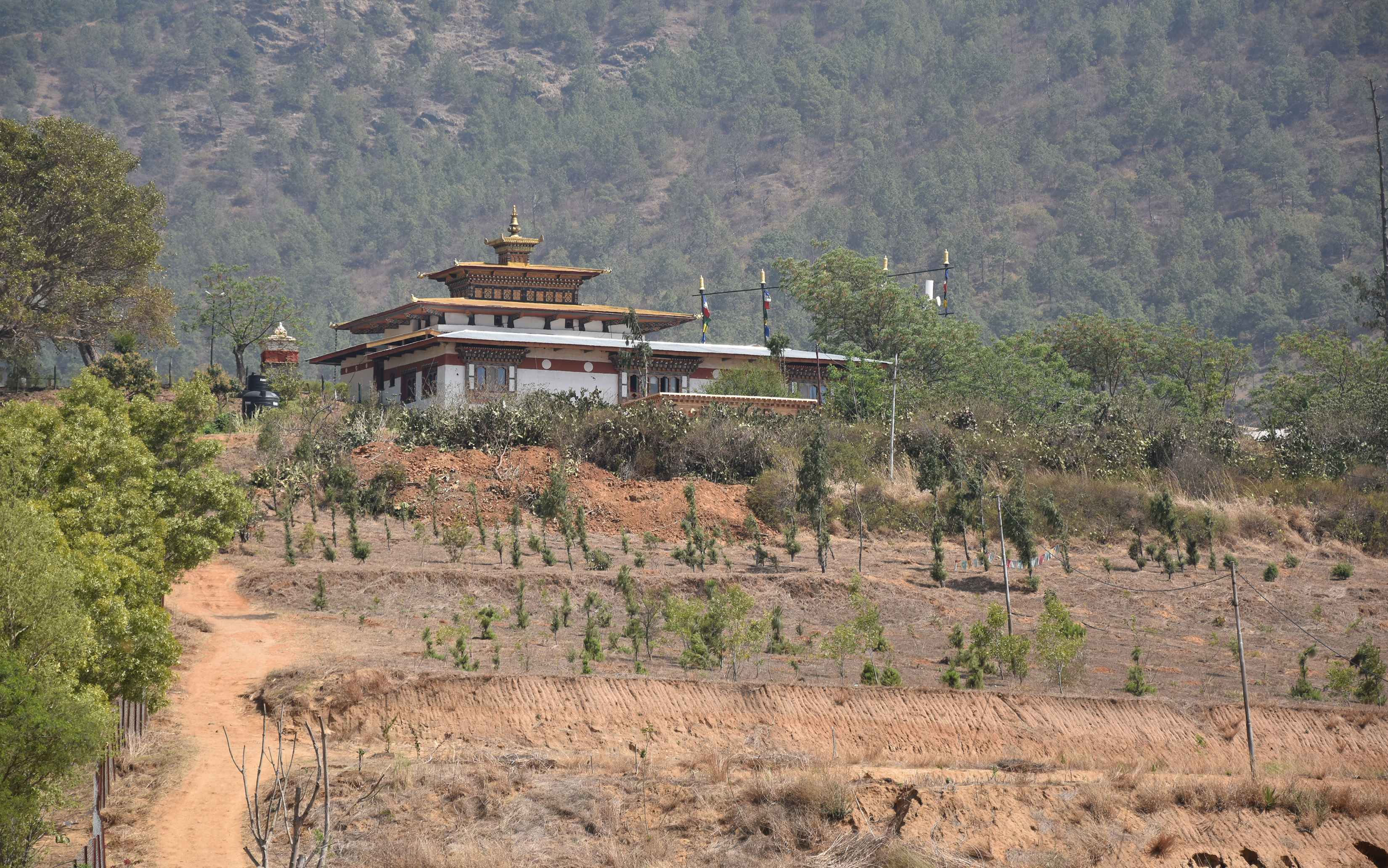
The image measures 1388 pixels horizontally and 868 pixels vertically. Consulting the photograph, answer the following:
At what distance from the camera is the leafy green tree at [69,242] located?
55.5 meters

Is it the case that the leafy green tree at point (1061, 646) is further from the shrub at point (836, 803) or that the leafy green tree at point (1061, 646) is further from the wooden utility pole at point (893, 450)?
the wooden utility pole at point (893, 450)

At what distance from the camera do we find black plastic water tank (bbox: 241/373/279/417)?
51.8 m

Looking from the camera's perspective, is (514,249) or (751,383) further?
(514,249)

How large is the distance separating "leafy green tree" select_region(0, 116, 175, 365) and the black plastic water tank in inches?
358

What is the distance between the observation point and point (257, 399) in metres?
51.9

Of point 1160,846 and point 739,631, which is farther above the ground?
point 739,631

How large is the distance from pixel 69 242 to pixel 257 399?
13.1m

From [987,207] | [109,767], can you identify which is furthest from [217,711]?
[987,207]

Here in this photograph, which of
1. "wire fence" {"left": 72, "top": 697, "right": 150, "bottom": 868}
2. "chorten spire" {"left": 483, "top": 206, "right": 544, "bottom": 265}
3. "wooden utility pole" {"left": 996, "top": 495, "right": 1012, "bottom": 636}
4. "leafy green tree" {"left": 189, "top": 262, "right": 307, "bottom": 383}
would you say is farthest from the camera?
"leafy green tree" {"left": 189, "top": 262, "right": 307, "bottom": 383}

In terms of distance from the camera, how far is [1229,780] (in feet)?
74.7

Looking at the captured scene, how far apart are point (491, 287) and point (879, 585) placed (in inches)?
1214

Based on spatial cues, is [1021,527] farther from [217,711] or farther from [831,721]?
[217,711]

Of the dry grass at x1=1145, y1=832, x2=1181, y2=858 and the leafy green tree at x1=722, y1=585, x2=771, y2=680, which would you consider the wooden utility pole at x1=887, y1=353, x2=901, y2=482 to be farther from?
the dry grass at x1=1145, y1=832, x2=1181, y2=858

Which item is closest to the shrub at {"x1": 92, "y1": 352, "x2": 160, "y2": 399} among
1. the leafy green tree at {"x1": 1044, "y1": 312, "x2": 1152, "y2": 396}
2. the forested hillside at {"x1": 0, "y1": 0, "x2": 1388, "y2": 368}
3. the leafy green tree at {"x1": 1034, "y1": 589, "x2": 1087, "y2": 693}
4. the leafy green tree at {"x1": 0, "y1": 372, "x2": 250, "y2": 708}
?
the leafy green tree at {"x1": 0, "y1": 372, "x2": 250, "y2": 708}
